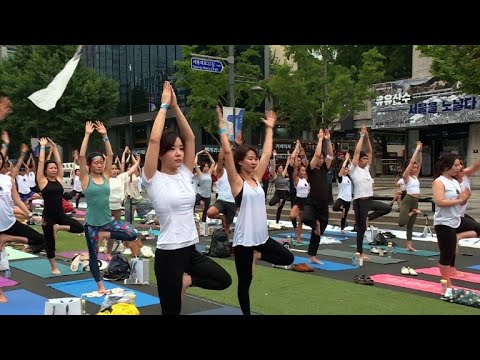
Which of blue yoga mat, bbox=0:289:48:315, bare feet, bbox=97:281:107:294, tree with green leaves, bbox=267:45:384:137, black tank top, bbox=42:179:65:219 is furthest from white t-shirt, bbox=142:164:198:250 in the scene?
tree with green leaves, bbox=267:45:384:137

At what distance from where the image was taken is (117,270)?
8156 millimetres

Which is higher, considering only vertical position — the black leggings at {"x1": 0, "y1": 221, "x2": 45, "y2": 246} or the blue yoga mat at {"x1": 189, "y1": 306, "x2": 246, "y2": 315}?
the black leggings at {"x1": 0, "y1": 221, "x2": 45, "y2": 246}

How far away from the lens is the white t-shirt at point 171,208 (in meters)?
4.21

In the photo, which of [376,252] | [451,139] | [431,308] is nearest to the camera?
[431,308]

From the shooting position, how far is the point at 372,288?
748 centimetres

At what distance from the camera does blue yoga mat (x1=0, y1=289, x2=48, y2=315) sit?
636 cm

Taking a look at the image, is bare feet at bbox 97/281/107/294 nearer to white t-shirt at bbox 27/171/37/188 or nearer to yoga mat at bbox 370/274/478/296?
yoga mat at bbox 370/274/478/296

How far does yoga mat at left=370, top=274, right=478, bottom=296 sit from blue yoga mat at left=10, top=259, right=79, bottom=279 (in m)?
4.96

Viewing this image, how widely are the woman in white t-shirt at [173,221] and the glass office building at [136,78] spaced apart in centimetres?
4234

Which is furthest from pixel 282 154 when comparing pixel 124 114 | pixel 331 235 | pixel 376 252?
pixel 376 252

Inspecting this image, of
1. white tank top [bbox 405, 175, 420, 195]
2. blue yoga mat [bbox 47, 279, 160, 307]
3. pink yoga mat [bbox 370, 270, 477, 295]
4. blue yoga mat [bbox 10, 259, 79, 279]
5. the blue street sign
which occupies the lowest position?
blue yoga mat [bbox 10, 259, 79, 279]

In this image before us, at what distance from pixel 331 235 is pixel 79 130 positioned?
29634 mm
